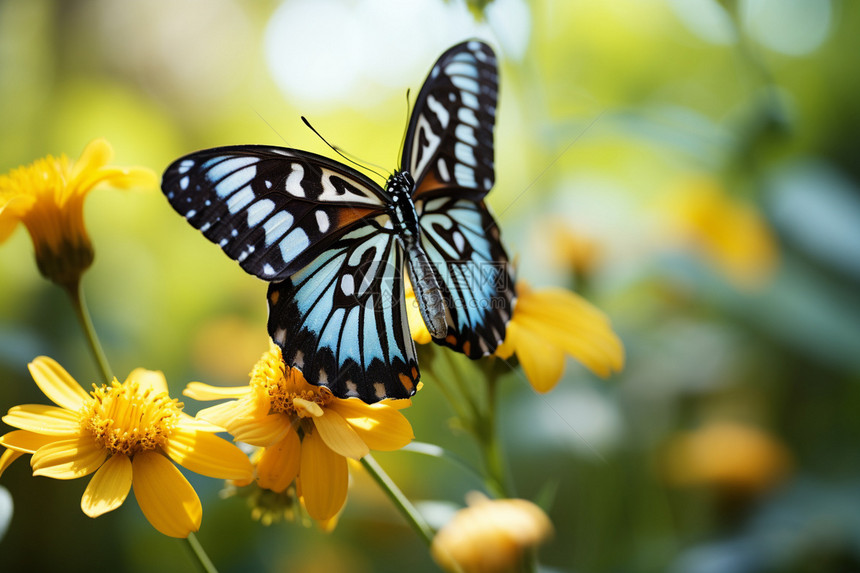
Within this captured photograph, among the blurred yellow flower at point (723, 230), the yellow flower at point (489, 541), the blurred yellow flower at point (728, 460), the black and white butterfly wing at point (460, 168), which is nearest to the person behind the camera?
the yellow flower at point (489, 541)

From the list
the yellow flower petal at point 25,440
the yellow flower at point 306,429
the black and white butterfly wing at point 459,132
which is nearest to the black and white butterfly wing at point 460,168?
the black and white butterfly wing at point 459,132

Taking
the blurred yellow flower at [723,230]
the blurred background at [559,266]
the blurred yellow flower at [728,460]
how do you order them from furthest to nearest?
the blurred yellow flower at [723,230], the blurred yellow flower at [728,460], the blurred background at [559,266]

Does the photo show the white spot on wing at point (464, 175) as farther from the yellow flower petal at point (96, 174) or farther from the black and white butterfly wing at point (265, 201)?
the yellow flower petal at point (96, 174)

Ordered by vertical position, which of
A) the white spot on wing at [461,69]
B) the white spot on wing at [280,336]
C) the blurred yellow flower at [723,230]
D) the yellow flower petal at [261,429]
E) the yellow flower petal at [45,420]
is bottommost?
the yellow flower petal at [45,420]

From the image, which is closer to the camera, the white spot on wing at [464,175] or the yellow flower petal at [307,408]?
the yellow flower petal at [307,408]

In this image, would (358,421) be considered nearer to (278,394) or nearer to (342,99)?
Answer: (278,394)

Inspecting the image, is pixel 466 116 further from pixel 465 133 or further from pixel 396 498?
pixel 396 498

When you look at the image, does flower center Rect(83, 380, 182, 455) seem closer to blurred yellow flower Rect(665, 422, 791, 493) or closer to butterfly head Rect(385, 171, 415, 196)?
butterfly head Rect(385, 171, 415, 196)
